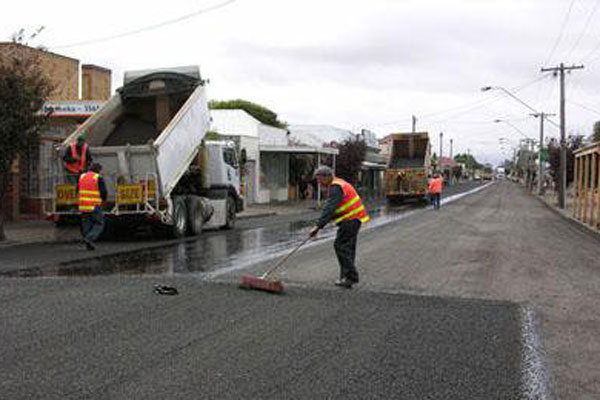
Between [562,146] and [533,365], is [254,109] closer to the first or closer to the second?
[562,146]

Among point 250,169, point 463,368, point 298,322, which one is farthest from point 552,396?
point 250,169

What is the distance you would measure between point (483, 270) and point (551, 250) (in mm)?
4141

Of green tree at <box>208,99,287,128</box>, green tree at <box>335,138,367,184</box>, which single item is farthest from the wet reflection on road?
green tree at <box>208,99,287,128</box>

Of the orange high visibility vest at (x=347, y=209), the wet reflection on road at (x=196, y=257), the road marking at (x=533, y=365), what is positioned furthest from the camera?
the wet reflection on road at (x=196, y=257)

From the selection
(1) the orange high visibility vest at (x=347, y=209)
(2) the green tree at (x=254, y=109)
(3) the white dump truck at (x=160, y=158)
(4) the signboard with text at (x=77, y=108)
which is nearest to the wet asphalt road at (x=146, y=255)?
(3) the white dump truck at (x=160, y=158)

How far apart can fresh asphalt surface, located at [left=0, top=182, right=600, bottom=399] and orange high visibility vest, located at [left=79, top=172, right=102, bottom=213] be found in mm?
3558

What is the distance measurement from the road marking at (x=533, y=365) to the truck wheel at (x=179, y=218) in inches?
372

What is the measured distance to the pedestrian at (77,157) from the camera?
13.5 metres

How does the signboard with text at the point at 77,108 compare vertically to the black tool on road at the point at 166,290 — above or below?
above

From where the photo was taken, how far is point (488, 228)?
19.0 metres

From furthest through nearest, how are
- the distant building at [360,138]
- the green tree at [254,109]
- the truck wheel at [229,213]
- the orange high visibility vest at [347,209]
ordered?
the green tree at [254,109] < the distant building at [360,138] < the truck wheel at [229,213] < the orange high visibility vest at [347,209]

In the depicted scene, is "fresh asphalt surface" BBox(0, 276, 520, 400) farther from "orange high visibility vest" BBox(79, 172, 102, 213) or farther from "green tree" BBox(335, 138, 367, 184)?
"green tree" BBox(335, 138, 367, 184)

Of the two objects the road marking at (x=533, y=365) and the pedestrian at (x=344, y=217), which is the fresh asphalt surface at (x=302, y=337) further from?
the pedestrian at (x=344, y=217)

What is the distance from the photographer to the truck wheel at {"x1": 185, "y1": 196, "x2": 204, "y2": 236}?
15.9m
